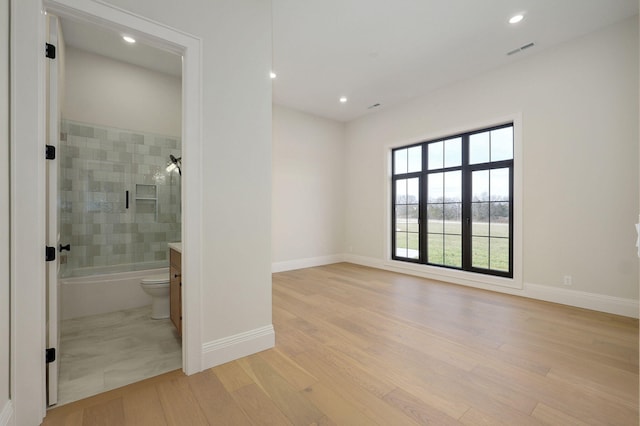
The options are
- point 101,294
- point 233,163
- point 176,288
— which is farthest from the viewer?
point 101,294

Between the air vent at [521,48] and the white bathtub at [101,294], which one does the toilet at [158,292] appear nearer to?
the white bathtub at [101,294]

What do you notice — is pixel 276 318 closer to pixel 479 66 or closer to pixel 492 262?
pixel 492 262

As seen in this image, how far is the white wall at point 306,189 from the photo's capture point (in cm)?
539

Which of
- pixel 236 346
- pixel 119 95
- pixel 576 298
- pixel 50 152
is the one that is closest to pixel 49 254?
pixel 50 152

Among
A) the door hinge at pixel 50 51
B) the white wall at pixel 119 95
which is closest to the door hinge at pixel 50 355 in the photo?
the door hinge at pixel 50 51

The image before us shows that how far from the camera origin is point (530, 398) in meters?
1.69

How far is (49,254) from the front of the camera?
157cm

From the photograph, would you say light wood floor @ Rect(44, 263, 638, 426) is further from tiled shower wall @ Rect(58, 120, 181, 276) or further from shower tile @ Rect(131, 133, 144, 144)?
shower tile @ Rect(131, 133, 144, 144)

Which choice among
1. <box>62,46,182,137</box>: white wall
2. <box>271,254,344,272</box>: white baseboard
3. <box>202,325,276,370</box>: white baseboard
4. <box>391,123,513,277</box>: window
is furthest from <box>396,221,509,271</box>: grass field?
<box>62,46,182,137</box>: white wall

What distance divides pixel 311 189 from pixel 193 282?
412 centimetres

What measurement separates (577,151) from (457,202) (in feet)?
5.25

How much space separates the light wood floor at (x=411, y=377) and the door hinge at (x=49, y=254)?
2.80 feet

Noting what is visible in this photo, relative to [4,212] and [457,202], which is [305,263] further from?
[4,212]

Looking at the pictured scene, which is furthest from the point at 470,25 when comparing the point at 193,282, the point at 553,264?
the point at 193,282
